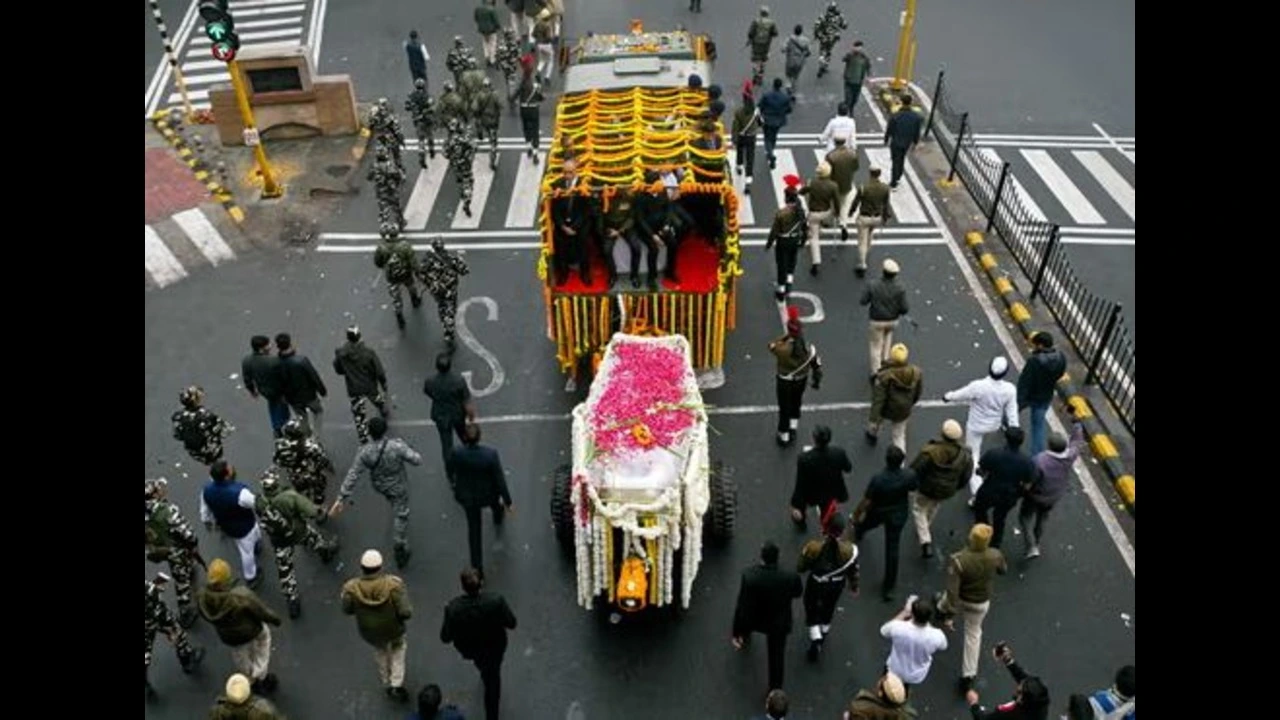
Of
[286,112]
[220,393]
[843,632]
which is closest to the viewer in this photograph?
[843,632]

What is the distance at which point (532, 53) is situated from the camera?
21297 mm

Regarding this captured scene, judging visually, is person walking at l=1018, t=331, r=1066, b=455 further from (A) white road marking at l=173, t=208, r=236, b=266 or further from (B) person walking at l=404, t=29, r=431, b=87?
(B) person walking at l=404, t=29, r=431, b=87

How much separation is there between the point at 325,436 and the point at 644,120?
20.5ft

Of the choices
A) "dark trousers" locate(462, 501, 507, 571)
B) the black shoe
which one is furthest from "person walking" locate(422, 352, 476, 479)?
the black shoe

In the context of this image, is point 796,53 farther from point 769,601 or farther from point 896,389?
point 769,601

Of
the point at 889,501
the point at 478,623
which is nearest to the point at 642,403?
the point at 889,501

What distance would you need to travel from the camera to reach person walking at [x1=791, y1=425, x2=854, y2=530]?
9875 mm

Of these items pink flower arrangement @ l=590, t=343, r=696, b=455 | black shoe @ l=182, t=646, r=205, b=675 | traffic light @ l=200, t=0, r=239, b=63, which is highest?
traffic light @ l=200, t=0, r=239, b=63

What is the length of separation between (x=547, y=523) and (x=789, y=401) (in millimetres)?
3251

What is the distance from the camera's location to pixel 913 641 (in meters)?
8.37

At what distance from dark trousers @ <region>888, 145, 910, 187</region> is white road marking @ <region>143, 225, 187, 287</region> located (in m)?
12.4

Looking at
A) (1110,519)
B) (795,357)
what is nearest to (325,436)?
(795,357)

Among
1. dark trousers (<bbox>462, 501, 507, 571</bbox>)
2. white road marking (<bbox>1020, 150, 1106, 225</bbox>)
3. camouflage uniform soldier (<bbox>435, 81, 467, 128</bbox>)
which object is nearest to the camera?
dark trousers (<bbox>462, 501, 507, 571</bbox>)

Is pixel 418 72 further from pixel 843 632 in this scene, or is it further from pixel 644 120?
pixel 843 632
